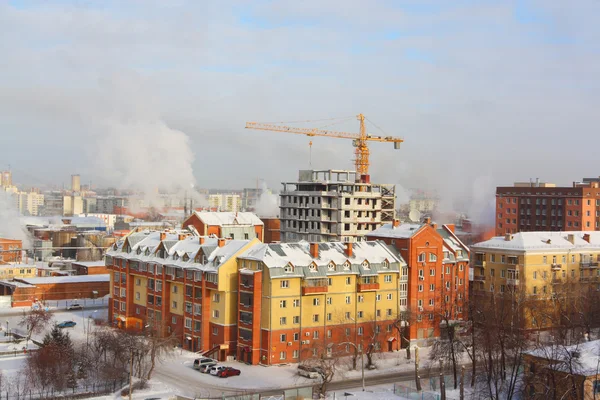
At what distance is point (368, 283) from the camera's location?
4616cm

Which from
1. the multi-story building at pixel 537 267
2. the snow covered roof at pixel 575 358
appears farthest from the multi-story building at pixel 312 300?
the snow covered roof at pixel 575 358

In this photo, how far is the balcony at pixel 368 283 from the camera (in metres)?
45.8

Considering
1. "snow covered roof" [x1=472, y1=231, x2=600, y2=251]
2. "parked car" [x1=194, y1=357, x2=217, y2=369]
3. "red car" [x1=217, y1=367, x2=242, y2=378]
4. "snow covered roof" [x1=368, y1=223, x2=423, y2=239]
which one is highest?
"snow covered roof" [x1=368, y1=223, x2=423, y2=239]

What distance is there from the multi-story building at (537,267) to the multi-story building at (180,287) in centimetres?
2035

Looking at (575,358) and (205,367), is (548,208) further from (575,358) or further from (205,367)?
(575,358)

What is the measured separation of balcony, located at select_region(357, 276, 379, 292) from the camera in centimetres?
4578

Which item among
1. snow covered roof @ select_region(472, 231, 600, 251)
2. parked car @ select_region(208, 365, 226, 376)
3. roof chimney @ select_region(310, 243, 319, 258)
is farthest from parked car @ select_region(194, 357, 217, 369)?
snow covered roof @ select_region(472, 231, 600, 251)

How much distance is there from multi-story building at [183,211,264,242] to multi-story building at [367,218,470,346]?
20.6 metres

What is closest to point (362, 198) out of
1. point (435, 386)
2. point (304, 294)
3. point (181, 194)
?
point (304, 294)

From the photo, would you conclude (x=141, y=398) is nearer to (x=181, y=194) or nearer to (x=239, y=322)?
(x=239, y=322)

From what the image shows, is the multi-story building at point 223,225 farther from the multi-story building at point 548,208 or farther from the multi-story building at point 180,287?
the multi-story building at point 548,208

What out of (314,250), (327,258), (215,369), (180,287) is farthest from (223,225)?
(215,369)

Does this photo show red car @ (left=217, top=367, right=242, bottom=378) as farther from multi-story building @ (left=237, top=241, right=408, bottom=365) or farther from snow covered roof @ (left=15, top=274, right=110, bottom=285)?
snow covered roof @ (left=15, top=274, right=110, bottom=285)

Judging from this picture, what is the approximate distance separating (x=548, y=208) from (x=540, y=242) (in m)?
34.5
